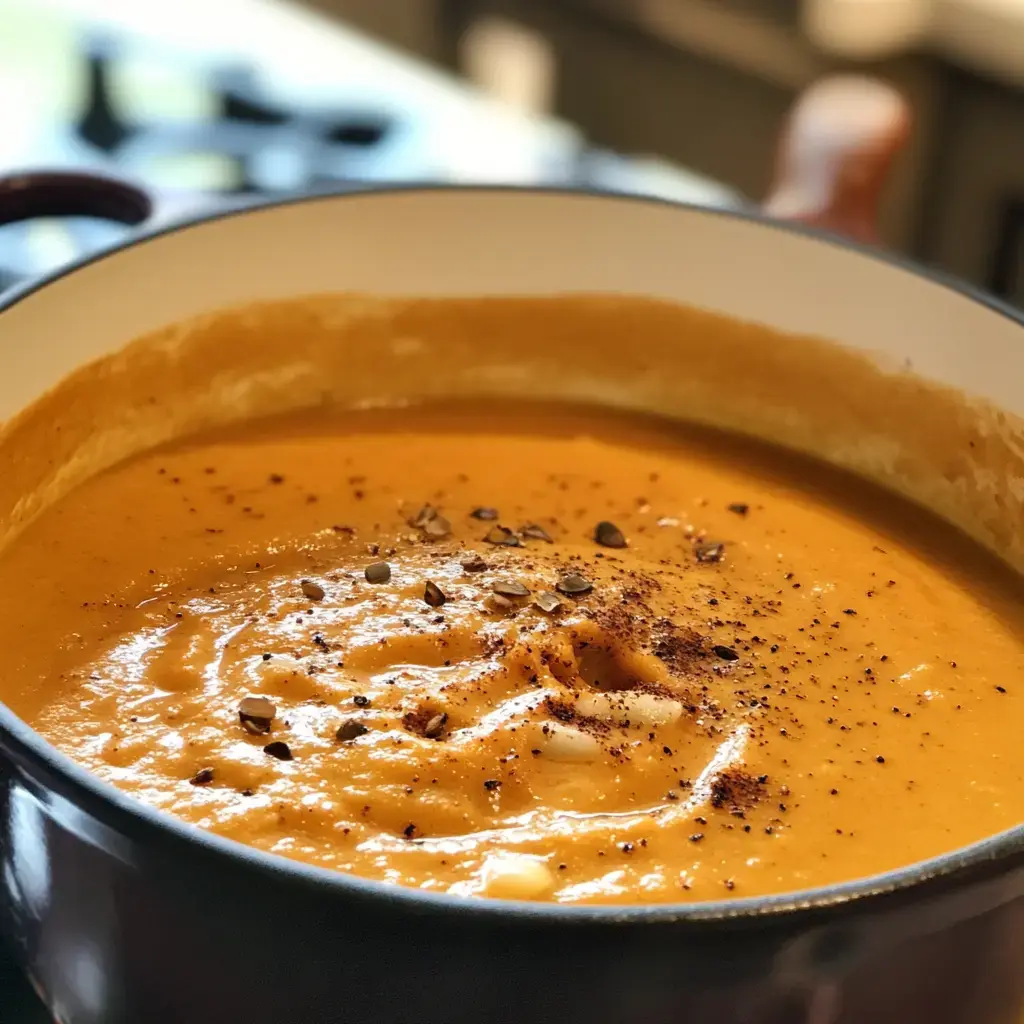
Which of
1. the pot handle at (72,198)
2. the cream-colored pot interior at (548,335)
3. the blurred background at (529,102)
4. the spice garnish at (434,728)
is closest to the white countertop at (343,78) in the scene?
the blurred background at (529,102)

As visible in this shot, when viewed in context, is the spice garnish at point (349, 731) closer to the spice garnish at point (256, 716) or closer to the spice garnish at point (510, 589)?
the spice garnish at point (256, 716)

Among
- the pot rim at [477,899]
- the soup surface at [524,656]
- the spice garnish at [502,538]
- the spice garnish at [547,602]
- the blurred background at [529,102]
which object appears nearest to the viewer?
the pot rim at [477,899]

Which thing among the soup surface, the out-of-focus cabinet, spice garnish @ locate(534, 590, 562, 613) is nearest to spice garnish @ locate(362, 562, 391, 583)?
the soup surface

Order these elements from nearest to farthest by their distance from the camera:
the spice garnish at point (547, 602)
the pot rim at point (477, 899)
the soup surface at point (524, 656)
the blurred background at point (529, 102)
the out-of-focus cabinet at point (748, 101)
→ the pot rim at point (477, 899) → the soup surface at point (524, 656) → the spice garnish at point (547, 602) → the blurred background at point (529, 102) → the out-of-focus cabinet at point (748, 101)

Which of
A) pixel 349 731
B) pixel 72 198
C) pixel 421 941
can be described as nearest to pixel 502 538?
pixel 349 731

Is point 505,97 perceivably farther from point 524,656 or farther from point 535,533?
point 524,656

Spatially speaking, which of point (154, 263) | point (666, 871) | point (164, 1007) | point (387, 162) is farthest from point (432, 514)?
point (387, 162)

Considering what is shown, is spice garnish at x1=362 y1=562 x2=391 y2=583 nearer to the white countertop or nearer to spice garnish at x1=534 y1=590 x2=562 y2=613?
spice garnish at x1=534 y1=590 x2=562 y2=613
